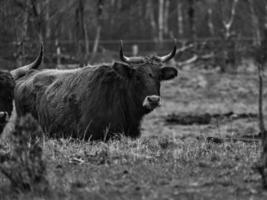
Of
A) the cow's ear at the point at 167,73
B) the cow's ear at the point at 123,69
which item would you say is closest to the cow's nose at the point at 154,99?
the cow's ear at the point at 123,69

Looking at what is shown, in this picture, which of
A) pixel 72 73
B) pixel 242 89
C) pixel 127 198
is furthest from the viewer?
pixel 242 89

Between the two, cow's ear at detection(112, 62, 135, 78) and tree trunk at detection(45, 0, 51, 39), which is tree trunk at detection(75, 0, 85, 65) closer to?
tree trunk at detection(45, 0, 51, 39)

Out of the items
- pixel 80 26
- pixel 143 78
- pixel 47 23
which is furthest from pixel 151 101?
pixel 47 23

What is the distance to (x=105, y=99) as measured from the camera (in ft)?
38.2

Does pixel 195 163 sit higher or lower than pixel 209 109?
higher

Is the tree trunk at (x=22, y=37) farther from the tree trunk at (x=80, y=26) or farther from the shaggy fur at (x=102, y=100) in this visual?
the shaggy fur at (x=102, y=100)

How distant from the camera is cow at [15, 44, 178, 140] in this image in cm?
1144

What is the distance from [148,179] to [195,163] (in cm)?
102

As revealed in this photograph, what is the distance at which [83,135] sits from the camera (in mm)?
11289

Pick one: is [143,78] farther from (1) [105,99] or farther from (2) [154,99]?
(1) [105,99]

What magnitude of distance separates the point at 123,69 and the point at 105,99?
22.8 inches

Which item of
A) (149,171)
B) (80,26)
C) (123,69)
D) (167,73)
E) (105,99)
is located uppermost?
(80,26)

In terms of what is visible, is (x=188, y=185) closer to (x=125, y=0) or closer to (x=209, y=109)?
(x=209, y=109)

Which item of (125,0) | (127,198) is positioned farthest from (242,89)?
(125,0)
